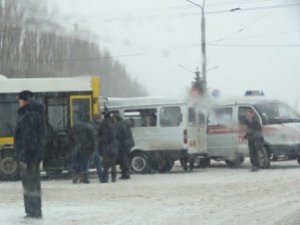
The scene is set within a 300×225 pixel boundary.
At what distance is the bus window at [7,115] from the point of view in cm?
Result: 1730

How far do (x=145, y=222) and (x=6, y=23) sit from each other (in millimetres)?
3931

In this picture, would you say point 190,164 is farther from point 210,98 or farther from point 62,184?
point 210,98

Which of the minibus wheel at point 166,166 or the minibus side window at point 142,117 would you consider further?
the minibus wheel at point 166,166

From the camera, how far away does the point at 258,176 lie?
658 inches

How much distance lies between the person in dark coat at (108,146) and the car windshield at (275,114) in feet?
14.2

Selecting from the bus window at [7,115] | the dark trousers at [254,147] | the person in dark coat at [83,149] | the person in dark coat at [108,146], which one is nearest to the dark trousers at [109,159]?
the person in dark coat at [108,146]

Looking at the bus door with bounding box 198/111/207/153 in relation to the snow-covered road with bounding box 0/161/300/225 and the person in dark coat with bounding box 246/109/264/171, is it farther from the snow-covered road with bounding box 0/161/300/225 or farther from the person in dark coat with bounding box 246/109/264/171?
the snow-covered road with bounding box 0/161/300/225

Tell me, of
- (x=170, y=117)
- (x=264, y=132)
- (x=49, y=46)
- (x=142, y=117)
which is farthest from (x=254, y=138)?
(x=49, y=46)

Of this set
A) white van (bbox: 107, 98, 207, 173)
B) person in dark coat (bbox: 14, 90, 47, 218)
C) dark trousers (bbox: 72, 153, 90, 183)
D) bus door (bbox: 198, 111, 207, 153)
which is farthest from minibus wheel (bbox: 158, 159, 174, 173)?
person in dark coat (bbox: 14, 90, 47, 218)

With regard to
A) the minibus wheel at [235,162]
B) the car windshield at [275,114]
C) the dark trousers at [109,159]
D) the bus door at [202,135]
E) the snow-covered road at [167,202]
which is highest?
the car windshield at [275,114]

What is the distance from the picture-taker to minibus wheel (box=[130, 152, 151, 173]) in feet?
61.6

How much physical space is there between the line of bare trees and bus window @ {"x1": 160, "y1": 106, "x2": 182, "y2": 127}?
7960 millimetres

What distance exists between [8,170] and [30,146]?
7.87m

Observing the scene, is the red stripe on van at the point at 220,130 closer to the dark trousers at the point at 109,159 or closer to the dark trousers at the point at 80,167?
the dark trousers at the point at 109,159
